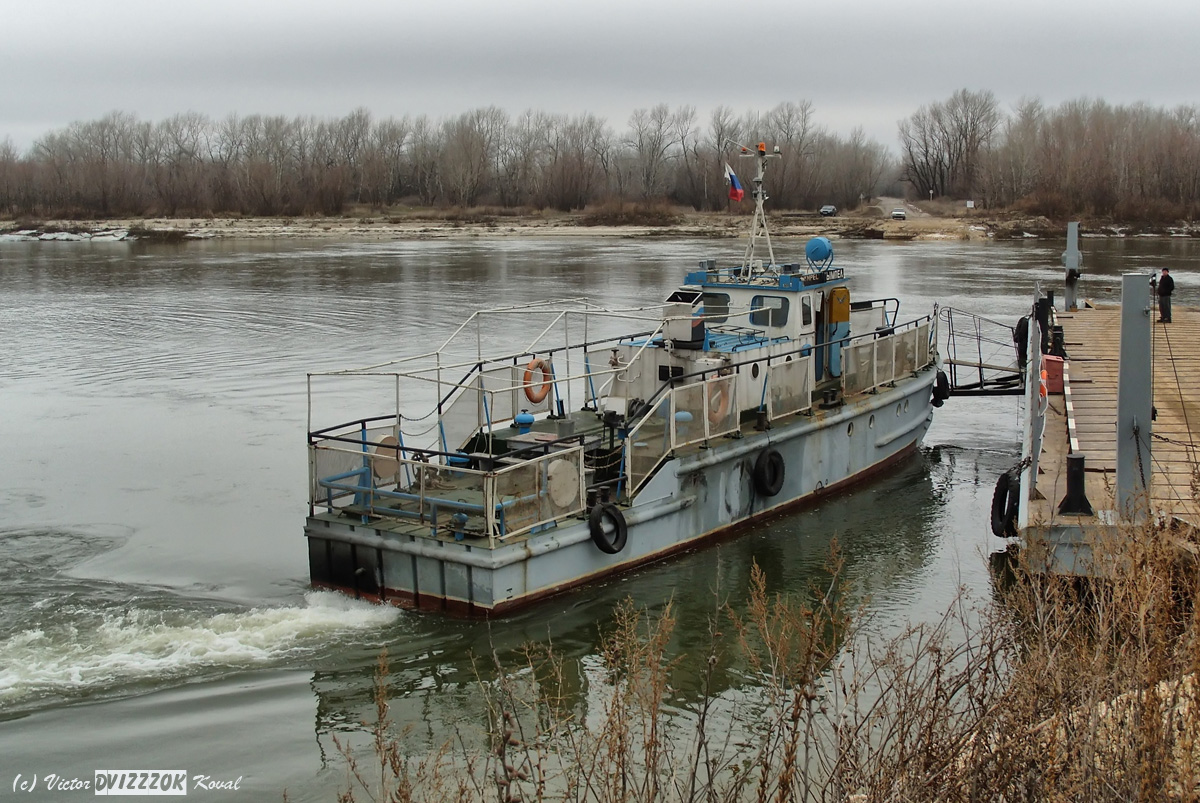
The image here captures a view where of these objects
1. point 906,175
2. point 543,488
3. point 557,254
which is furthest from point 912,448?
point 906,175

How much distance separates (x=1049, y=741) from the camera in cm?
649

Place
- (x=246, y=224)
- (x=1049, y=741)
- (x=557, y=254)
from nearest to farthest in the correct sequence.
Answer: (x=1049, y=741), (x=557, y=254), (x=246, y=224)

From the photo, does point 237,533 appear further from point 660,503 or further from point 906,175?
point 906,175

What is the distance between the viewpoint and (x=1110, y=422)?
1602 cm

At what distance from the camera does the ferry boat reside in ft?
44.5

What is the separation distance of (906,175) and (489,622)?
135m

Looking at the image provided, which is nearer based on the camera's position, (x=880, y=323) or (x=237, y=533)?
(x=237, y=533)

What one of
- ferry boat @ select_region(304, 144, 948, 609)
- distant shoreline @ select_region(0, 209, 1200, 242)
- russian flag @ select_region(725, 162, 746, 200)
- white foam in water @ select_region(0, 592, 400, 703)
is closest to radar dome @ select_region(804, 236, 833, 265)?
ferry boat @ select_region(304, 144, 948, 609)

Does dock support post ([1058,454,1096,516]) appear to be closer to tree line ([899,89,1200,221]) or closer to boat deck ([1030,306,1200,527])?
boat deck ([1030,306,1200,527])

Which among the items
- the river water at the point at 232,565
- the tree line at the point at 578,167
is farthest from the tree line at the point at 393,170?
the river water at the point at 232,565

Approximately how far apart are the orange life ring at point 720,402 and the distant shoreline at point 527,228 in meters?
66.1

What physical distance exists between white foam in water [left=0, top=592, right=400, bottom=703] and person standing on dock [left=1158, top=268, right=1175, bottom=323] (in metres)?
18.4

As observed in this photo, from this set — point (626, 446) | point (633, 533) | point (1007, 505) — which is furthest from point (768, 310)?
point (633, 533)

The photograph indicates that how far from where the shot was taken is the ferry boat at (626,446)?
44.5ft
